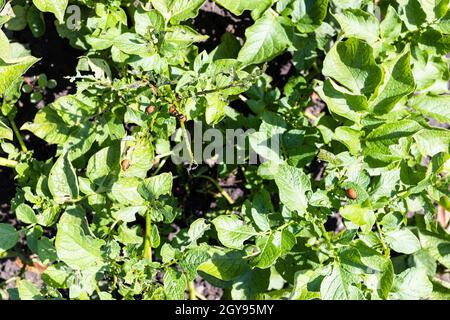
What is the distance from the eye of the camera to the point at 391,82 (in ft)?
4.55

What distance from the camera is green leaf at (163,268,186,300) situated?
4.47 feet

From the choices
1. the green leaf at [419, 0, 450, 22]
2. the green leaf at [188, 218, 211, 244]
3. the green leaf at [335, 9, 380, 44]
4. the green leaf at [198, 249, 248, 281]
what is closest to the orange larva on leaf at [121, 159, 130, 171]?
the green leaf at [188, 218, 211, 244]

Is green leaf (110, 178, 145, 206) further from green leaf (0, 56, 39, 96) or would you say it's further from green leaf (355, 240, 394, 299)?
green leaf (355, 240, 394, 299)

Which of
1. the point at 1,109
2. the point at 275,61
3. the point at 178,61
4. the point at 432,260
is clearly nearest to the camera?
the point at 178,61

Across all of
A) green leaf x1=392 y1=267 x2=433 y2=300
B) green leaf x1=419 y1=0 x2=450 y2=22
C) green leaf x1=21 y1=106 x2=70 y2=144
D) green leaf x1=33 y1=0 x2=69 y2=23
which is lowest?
green leaf x1=392 y1=267 x2=433 y2=300

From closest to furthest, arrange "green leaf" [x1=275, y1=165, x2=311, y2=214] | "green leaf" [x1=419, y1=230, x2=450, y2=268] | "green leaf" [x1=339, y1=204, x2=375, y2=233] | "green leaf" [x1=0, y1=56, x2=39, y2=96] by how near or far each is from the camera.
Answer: "green leaf" [x1=0, y1=56, x2=39, y2=96] → "green leaf" [x1=339, y1=204, x2=375, y2=233] → "green leaf" [x1=275, y1=165, x2=311, y2=214] → "green leaf" [x1=419, y1=230, x2=450, y2=268]

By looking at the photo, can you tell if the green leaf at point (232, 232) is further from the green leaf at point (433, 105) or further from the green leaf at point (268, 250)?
the green leaf at point (433, 105)

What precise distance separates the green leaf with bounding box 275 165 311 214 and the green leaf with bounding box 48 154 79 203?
0.60 m

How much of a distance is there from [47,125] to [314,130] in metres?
0.87

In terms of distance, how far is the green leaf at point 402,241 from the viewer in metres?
1.46

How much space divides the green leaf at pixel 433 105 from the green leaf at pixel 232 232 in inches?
26.2

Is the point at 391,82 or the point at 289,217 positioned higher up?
the point at 391,82

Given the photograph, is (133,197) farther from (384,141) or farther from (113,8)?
(384,141)

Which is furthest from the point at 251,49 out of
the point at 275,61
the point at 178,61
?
the point at 275,61
